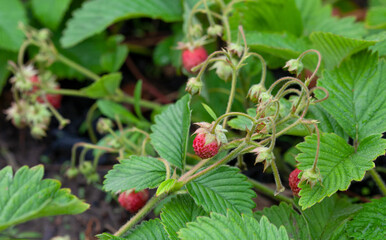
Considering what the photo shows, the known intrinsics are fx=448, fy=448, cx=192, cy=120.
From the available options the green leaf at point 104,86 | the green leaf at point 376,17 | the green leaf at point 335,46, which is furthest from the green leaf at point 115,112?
the green leaf at point 376,17

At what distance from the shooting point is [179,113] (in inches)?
48.3

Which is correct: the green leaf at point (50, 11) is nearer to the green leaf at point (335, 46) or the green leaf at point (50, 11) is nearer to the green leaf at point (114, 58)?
the green leaf at point (114, 58)

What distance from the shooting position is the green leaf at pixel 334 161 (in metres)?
0.96

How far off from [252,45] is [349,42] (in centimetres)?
27

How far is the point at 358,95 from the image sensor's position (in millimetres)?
1158

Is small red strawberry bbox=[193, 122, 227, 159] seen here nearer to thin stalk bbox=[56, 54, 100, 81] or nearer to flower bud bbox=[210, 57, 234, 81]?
flower bud bbox=[210, 57, 234, 81]

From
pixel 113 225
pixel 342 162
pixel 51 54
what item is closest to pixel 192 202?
pixel 342 162

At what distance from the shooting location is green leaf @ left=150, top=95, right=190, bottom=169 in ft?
3.64

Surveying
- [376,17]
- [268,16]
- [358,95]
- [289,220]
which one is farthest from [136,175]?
[376,17]

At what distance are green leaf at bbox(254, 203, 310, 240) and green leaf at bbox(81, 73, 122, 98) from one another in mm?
748

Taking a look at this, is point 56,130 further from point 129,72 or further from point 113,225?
point 113,225

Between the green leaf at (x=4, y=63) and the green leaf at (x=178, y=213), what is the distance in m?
1.30

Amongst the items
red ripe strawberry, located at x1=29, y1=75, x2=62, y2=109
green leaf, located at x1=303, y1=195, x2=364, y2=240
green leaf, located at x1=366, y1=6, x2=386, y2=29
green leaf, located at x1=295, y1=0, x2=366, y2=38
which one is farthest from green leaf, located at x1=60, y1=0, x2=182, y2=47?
green leaf, located at x1=303, y1=195, x2=364, y2=240

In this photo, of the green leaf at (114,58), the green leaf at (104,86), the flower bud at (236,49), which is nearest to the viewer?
the flower bud at (236,49)
